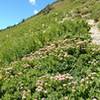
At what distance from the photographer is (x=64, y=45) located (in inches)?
699

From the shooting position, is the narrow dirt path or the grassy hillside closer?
the grassy hillside

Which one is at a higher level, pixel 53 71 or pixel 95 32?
pixel 53 71

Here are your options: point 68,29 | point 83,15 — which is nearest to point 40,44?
point 68,29

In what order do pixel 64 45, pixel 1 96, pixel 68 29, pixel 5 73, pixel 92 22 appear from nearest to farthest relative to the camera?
pixel 1 96 < pixel 5 73 < pixel 64 45 < pixel 68 29 < pixel 92 22

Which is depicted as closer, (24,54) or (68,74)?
(68,74)

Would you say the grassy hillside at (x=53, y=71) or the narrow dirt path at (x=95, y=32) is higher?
the grassy hillside at (x=53, y=71)

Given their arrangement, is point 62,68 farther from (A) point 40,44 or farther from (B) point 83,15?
(B) point 83,15

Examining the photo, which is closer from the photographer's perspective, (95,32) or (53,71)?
(53,71)

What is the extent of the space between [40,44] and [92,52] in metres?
4.45

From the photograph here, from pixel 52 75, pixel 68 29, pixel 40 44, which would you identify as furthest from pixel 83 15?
pixel 52 75

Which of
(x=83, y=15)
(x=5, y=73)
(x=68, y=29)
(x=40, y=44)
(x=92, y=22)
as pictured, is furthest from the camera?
(x=83, y=15)

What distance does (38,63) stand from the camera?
15578mm

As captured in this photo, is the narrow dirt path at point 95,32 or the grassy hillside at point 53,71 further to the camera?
the narrow dirt path at point 95,32

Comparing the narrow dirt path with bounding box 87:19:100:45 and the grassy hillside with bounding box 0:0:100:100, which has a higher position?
the grassy hillside with bounding box 0:0:100:100
